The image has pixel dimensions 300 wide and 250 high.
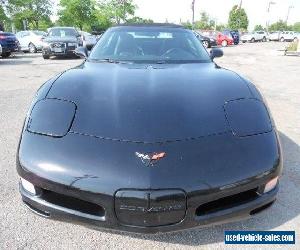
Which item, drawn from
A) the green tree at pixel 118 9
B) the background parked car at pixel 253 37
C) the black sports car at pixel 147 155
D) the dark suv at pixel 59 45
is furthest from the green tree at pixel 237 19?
the black sports car at pixel 147 155

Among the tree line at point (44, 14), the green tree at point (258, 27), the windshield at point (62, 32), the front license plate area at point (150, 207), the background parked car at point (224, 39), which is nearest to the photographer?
the front license plate area at point (150, 207)

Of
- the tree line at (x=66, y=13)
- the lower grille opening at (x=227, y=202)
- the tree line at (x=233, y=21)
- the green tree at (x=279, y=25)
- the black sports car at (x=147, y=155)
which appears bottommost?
the green tree at (x=279, y=25)

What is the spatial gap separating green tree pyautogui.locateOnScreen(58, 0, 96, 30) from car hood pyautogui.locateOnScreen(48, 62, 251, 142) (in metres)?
38.7

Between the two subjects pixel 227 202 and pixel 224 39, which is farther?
pixel 224 39

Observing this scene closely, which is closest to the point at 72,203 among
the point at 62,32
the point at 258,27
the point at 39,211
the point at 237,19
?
the point at 39,211

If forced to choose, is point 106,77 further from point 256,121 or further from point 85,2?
point 85,2

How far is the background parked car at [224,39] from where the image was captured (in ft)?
105

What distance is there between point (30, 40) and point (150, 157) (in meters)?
20.6

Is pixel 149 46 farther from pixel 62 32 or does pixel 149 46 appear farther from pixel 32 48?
pixel 32 48

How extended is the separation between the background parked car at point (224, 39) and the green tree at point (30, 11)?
21794 millimetres

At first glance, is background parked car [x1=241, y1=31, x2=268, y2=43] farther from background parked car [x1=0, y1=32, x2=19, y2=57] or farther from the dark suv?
background parked car [x1=0, y1=32, x2=19, y2=57]

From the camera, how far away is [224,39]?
1253 inches

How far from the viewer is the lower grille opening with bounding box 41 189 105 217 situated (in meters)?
2.00

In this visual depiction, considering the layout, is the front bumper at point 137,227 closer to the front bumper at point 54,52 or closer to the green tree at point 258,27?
the front bumper at point 54,52
